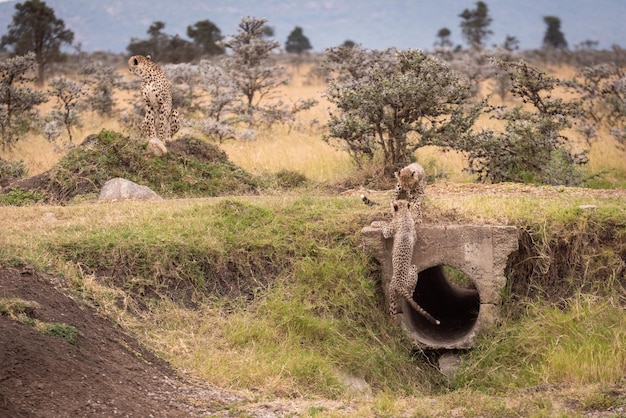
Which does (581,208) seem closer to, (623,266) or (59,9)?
(623,266)

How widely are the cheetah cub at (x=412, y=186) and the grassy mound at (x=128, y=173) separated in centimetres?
294

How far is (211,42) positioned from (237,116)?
1691 cm

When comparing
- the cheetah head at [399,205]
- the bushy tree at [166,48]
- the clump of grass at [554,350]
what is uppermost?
the bushy tree at [166,48]

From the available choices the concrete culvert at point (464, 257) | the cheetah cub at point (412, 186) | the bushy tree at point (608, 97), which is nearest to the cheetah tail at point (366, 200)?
the cheetah cub at point (412, 186)

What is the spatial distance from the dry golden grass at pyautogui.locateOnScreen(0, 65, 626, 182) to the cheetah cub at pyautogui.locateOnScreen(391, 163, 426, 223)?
3.17 meters

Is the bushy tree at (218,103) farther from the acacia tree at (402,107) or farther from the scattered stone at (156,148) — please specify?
the scattered stone at (156,148)

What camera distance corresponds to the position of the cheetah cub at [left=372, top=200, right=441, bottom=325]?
8484 millimetres

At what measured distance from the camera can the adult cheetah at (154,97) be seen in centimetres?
1245

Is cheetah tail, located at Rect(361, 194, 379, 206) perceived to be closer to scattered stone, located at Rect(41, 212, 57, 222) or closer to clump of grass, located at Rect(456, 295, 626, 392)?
clump of grass, located at Rect(456, 295, 626, 392)

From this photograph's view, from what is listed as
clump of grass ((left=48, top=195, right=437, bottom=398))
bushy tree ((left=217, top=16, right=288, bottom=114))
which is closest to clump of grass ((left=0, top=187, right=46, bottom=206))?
clump of grass ((left=48, top=195, right=437, bottom=398))

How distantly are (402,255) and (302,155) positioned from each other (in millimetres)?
6043

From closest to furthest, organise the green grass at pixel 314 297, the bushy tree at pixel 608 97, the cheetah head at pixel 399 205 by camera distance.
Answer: the green grass at pixel 314 297 → the cheetah head at pixel 399 205 → the bushy tree at pixel 608 97

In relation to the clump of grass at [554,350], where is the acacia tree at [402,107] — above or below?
above

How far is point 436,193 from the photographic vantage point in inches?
414
